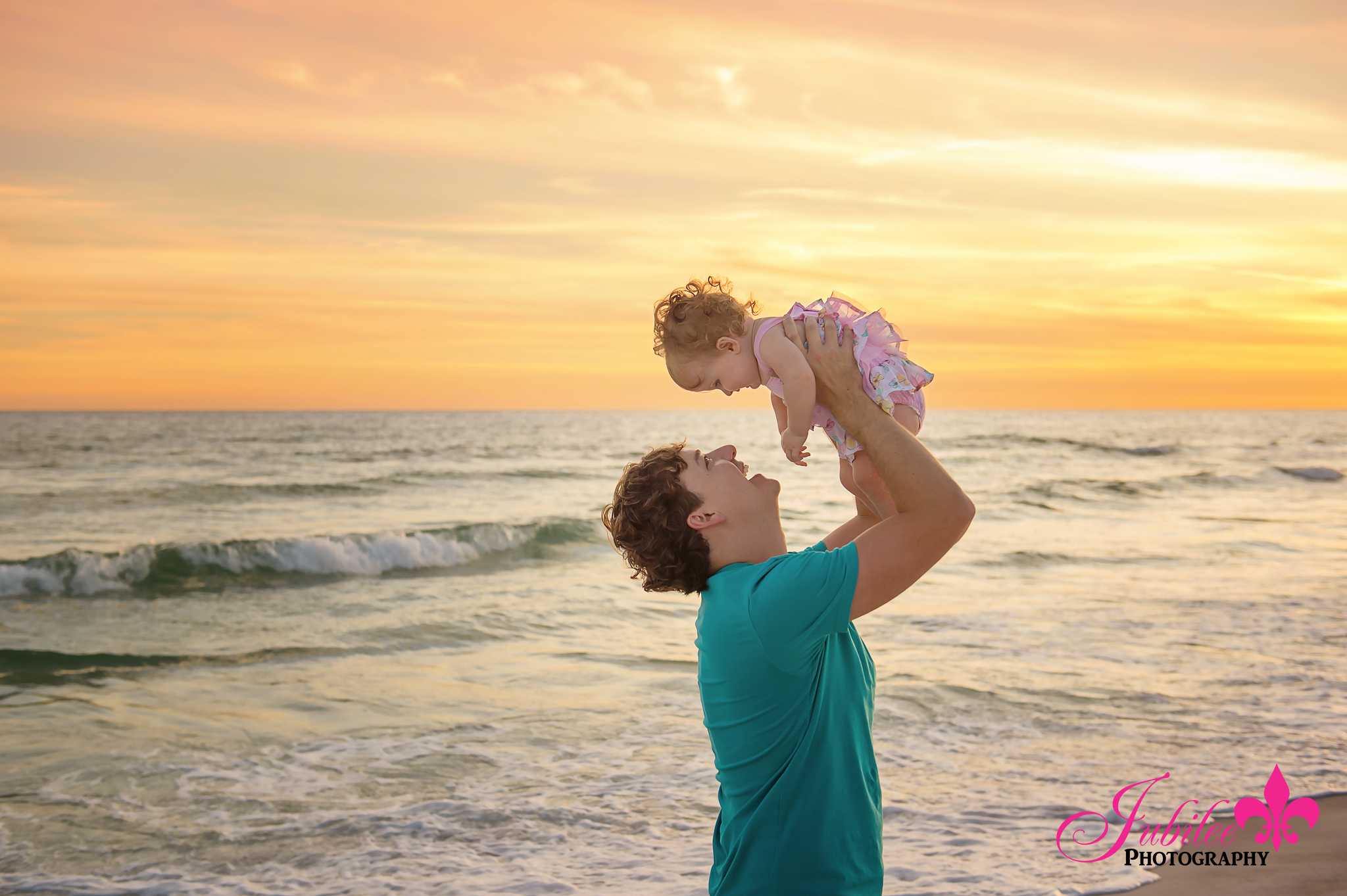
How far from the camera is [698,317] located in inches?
126

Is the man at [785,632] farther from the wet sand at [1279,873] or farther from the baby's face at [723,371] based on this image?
the wet sand at [1279,873]

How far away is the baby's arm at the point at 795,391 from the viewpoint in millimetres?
2713

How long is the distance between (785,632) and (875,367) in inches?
39.6

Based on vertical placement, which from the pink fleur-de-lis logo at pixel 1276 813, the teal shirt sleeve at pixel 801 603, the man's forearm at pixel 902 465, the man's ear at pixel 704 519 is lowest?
the pink fleur-de-lis logo at pixel 1276 813

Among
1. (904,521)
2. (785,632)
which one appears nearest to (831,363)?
(904,521)

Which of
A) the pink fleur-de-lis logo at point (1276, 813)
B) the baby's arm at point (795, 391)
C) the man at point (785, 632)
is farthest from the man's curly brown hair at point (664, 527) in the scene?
the pink fleur-de-lis logo at point (1276, 813)

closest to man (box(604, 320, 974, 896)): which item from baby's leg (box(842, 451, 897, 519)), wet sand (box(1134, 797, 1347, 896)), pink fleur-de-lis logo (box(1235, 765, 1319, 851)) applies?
baby's leg (box(842, 451, 897, 519))

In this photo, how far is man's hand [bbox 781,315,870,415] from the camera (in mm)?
2414

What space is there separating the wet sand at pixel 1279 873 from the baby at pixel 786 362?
296 centimetres

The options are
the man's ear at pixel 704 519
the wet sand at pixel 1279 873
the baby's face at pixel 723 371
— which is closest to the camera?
the man's ear at pixel 704 519

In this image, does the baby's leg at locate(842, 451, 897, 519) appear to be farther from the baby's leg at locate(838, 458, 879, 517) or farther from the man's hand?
the man's hand

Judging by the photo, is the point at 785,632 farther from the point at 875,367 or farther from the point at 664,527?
the point at 875,367

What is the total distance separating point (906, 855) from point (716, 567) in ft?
10.4

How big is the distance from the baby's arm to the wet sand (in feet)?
9.90
